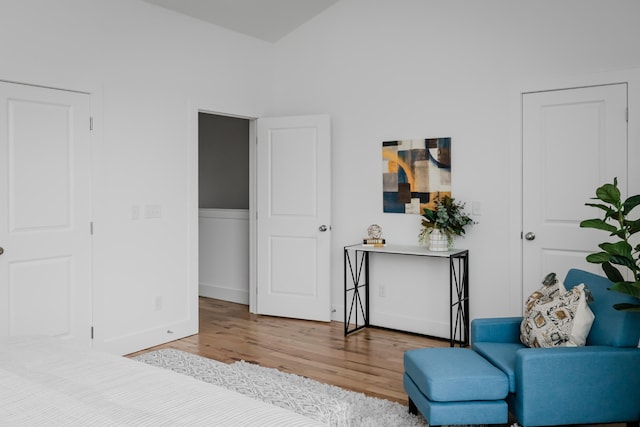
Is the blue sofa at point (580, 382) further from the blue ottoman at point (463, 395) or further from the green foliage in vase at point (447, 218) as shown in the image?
the green foliage in vase at point (447, 218)

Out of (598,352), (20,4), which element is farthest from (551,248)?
(20,4)

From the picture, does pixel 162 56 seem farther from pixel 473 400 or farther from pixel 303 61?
pixel 473 400

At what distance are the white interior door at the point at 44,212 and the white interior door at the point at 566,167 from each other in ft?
11.2

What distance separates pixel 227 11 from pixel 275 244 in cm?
227

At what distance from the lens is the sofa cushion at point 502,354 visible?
264 centimetres

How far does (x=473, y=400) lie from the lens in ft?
8.53

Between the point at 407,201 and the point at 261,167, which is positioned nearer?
the point at 407,201

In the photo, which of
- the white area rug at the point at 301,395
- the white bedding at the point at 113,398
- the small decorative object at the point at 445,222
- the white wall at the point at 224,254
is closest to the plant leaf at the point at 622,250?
the white area rug at the point at 301,395

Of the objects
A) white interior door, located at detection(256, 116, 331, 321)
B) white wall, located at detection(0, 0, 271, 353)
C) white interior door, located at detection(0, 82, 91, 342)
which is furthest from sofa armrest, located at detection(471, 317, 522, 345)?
white interior door, located at detection(0, 82, 91, 342)

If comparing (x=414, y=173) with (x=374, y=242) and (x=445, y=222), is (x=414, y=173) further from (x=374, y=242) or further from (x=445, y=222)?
(x=374, y=242)

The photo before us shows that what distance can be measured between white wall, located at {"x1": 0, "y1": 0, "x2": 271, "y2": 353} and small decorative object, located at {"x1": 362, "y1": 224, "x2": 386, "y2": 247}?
1585mm

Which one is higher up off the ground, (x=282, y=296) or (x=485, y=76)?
(x=485, y=76)

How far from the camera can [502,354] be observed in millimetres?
2873

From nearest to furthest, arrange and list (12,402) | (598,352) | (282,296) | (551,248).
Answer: (12,402) → (598,352) → (551,248) → (282,296)
